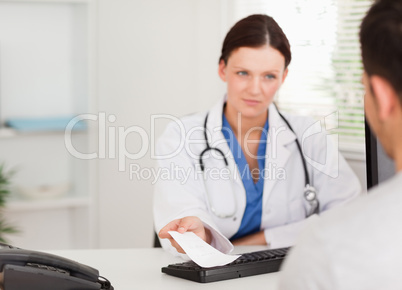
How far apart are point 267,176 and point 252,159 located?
3.8 inches

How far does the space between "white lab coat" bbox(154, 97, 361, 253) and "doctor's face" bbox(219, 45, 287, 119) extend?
9cm

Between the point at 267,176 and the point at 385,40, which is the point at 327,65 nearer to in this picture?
the point at 267,176

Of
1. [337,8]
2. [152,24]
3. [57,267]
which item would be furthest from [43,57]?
[57,267]

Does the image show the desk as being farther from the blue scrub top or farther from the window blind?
the window blind

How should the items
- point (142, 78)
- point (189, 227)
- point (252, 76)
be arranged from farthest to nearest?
1. point (142, 78)
2. point (252, 76)
3. point (189, 227)

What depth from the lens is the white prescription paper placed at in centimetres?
154

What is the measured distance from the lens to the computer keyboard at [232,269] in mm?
1532

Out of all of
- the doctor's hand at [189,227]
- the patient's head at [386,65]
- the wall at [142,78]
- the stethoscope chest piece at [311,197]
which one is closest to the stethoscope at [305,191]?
the stethoscope chest piece at [311,197]

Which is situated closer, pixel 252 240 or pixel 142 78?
pixel 252 240

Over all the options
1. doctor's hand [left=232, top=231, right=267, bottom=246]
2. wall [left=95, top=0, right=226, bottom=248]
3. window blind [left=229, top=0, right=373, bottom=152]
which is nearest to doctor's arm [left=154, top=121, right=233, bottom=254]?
doctor's hand [left=232, top=231, right=267, bottom=246]

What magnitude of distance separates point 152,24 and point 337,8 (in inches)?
40.2

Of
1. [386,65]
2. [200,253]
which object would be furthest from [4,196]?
[386,65]

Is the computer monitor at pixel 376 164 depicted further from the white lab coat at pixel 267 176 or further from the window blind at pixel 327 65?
the window blind at pixel 327 65

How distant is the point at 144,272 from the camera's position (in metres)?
1.64
